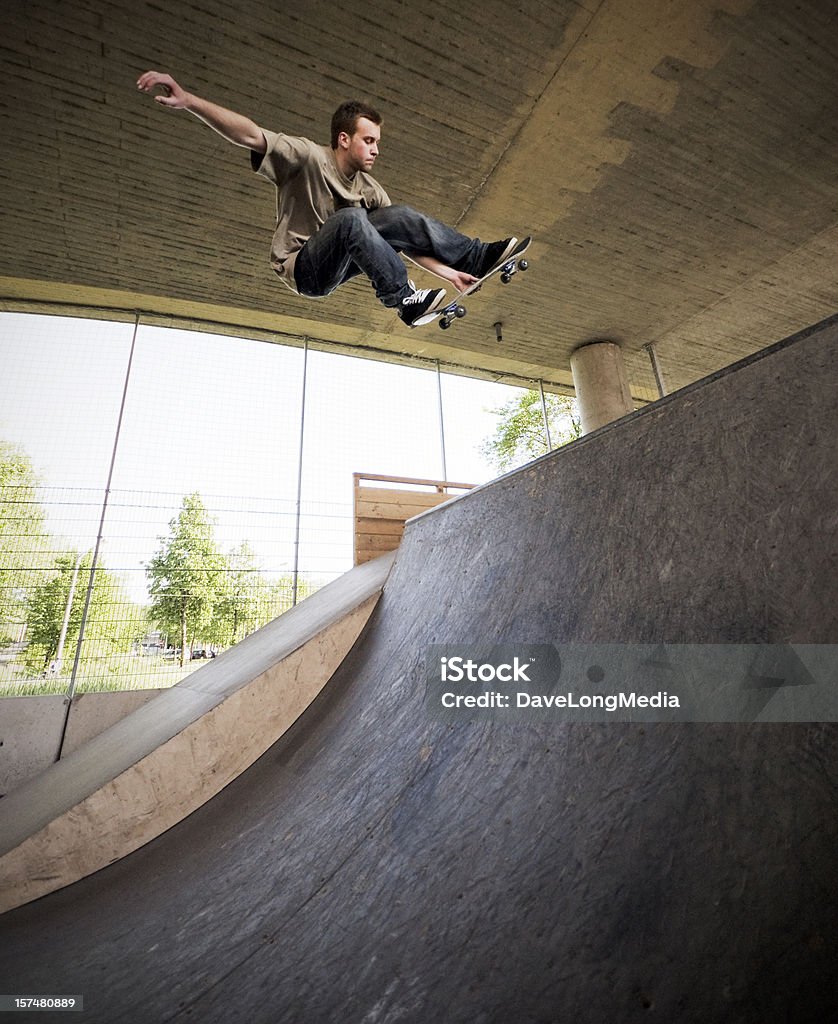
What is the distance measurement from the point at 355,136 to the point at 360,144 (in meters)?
0.04

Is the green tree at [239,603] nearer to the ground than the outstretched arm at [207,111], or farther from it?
nearer to the ground

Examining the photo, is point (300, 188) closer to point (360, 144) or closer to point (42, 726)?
point (360, 144)

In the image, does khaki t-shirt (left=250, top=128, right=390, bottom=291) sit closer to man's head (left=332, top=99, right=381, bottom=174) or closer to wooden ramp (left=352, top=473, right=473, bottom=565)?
man's head (left=332, top=99, right=381, bottom=174)

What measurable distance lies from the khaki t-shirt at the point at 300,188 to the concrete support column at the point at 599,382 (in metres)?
6.10

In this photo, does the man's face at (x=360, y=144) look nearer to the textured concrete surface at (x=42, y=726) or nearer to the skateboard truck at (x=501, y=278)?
the skateboard truck at (x=501, y=278)

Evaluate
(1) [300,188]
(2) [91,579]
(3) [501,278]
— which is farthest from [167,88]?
(2) [91,579]

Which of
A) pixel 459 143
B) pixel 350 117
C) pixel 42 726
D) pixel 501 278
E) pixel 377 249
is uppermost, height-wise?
pixel 459 143

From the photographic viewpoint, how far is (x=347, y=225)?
7.43ft

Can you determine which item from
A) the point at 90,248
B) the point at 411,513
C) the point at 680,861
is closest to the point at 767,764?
the point at 680,861

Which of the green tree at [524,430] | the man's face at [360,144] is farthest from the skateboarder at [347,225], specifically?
the green tree at [524,430]

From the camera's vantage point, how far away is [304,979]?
104cm

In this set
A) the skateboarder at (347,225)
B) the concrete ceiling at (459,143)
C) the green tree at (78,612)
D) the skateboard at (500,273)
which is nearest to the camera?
the skateboarder at (347,225)

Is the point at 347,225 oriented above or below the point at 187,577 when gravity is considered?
above

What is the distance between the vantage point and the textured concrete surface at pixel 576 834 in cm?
74
